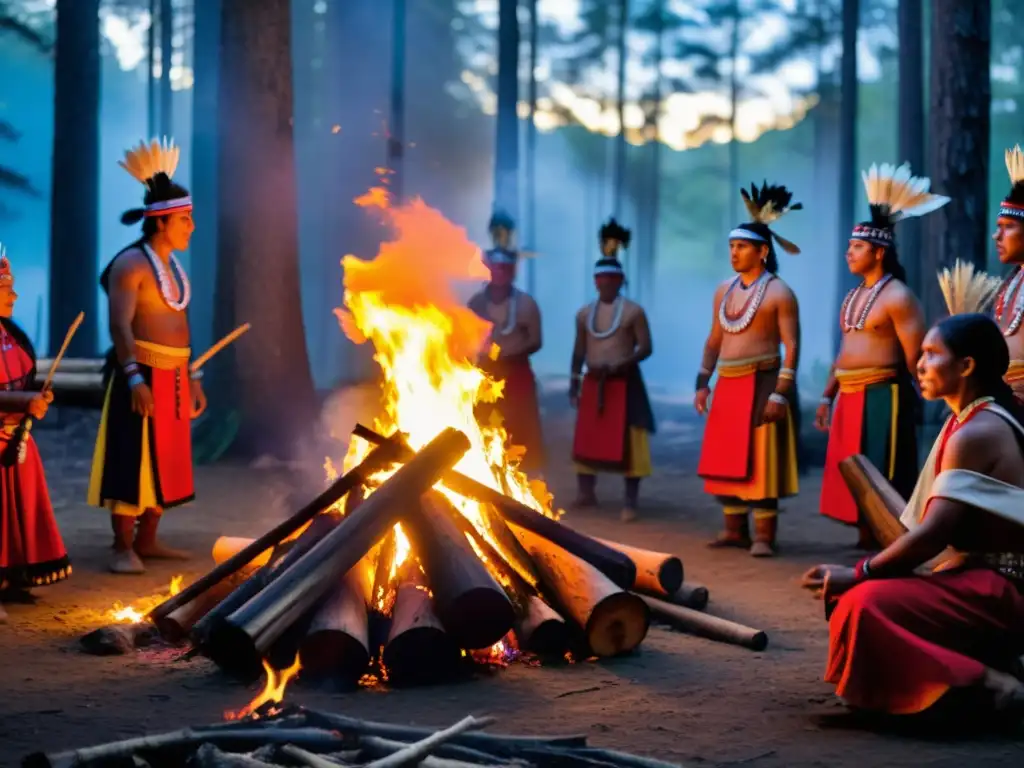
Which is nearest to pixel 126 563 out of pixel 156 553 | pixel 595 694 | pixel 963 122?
pixel 156 553

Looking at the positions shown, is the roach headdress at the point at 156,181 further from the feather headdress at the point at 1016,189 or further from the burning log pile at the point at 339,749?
the feather headdress at the point at 1016,189

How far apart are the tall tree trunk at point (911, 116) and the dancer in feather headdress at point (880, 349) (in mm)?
8553

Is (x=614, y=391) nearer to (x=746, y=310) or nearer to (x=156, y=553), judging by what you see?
(x=746, y=310)

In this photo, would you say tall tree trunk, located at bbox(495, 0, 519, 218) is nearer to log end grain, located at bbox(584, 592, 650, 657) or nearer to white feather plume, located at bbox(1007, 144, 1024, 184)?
white feather plume, located at bbox(1007, 144, 1024, 184)

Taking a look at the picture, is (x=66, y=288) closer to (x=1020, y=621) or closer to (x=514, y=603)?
(x=514, y=603)

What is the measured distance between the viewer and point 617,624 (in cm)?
559

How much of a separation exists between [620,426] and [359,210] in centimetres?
1546

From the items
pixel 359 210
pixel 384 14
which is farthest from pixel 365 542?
pixel 384 14

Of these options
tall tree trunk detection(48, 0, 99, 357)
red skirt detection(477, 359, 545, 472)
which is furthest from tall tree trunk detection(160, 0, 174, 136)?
red skirt detection(477, 359, 545, 472)

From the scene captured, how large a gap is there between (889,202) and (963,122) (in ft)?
12.7

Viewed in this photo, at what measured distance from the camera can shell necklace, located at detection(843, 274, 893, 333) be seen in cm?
786

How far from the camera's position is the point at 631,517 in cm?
A: 959

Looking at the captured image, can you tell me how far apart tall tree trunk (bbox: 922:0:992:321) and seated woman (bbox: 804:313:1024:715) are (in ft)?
23.9

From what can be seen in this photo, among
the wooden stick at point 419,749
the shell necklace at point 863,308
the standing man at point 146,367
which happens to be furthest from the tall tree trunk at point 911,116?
the wooden stick at point 419,749
